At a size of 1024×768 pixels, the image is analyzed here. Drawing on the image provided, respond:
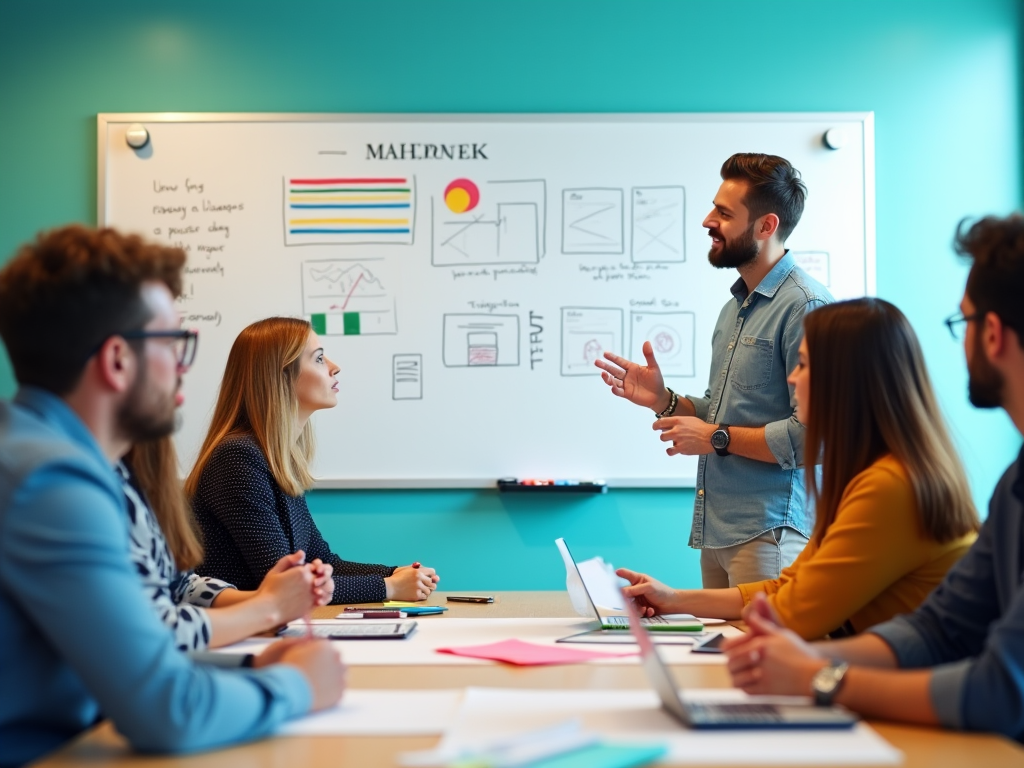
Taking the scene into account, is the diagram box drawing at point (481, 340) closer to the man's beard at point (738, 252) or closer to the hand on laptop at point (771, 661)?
the man's beard at point (738, 252)

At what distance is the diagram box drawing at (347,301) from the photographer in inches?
151

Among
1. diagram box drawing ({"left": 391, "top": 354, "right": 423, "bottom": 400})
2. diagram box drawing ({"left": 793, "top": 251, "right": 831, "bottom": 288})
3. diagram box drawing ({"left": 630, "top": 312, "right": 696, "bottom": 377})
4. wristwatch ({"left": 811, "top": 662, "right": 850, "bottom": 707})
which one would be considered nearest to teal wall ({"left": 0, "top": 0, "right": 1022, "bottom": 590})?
diagram box drawing ({"left": 793, "top": 251, "right": 831, "bottom": 288})

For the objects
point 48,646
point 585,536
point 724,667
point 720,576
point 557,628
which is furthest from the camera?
point 585,536

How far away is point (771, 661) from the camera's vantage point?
4.17 feet

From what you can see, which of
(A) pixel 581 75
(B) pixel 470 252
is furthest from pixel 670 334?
(A) pixel 581 75

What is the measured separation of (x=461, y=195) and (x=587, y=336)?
2.37 ft

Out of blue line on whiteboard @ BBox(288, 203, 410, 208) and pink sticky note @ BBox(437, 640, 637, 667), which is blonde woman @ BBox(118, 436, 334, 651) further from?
blue line on whiteboard @ BBox(288, 203, 410, 208)

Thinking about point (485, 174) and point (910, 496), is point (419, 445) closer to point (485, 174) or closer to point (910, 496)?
point (485, 174)

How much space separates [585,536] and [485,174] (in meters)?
1.43

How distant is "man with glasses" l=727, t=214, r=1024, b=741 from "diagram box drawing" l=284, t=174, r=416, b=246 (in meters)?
2.64

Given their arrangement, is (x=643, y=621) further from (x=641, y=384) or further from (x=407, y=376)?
(x=407, y=376)

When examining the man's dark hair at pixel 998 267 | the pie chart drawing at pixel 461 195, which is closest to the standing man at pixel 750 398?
the man's dark hair at pixel 998 267

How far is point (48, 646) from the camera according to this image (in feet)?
3.70

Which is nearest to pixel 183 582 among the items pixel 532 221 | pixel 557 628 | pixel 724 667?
pixel 557 628
